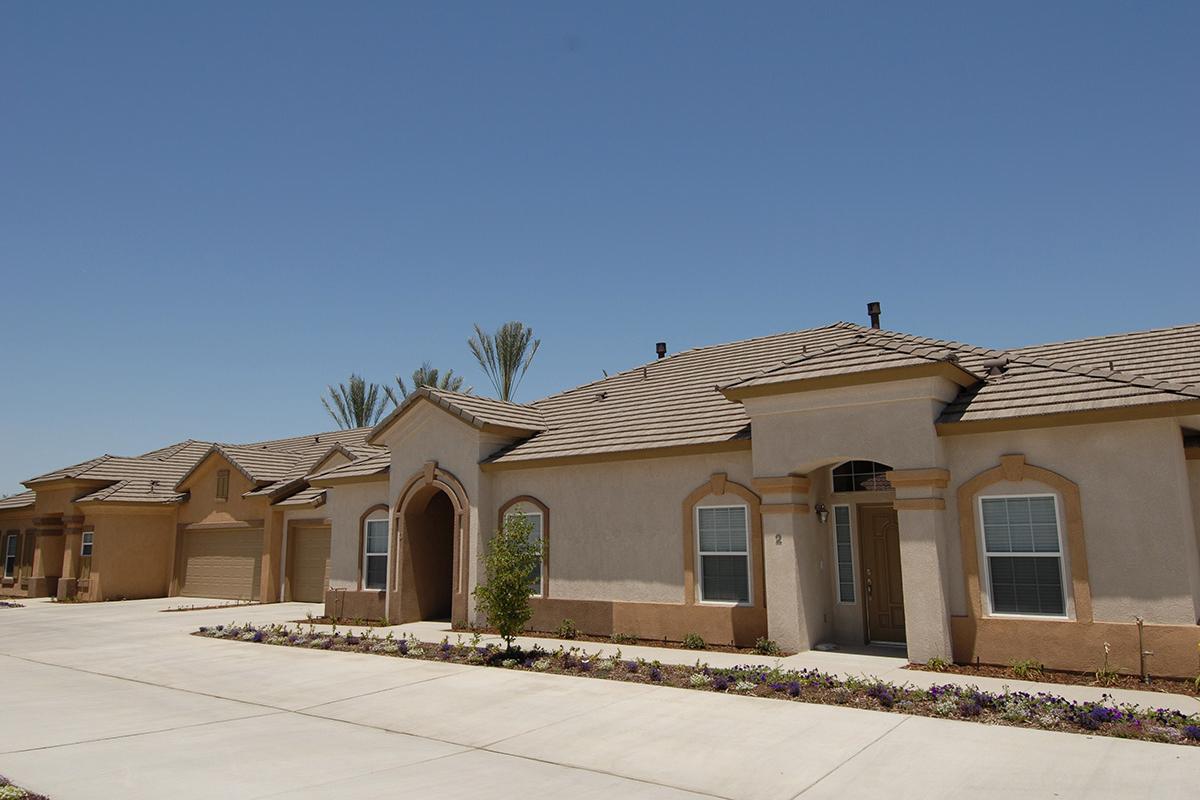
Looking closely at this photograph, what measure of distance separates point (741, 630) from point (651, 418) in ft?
16.2

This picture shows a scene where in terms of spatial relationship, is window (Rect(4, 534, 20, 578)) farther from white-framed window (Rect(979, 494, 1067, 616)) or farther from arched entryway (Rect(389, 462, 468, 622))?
white-framed window (Rect(979, 494, 1067, 616))

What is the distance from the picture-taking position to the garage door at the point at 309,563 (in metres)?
25.3

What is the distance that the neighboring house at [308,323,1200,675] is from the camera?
10992 millimetres

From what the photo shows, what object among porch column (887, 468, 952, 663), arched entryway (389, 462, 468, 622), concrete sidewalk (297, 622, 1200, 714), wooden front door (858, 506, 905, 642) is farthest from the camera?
arched entryway (389, 462, 468, 622)

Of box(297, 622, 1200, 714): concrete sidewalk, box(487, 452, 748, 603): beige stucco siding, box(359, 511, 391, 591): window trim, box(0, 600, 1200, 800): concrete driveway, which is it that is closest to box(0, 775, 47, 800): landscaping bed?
box(0, 600, 1200, 800): concrete driveway

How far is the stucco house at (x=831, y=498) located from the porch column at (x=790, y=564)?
0.12ft

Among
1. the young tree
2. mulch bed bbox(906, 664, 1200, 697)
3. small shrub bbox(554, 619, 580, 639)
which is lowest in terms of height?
mulch bed bbox(906, 664, 1200, 697)

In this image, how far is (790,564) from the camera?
13.2 m

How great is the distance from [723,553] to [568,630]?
376 cm

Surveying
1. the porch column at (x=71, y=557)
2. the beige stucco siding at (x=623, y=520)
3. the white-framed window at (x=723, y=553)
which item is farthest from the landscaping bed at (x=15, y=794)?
the porch column at (x=71, y=557)

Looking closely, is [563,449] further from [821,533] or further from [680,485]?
[821,533]

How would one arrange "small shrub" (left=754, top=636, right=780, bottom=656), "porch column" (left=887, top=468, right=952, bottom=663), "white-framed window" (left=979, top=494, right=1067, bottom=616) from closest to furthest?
1. "white-framed window" (left=979, top=494, right=1067, bottom=616)
2. "porch column" (left=887, top=468, right=952, bottom=663)
3. "small shrub" (left=754, top=636, right=780, bottom=656)

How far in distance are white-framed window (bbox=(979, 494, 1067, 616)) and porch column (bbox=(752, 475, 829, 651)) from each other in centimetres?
282

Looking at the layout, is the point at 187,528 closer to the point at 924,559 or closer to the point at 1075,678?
the point at 924,559
